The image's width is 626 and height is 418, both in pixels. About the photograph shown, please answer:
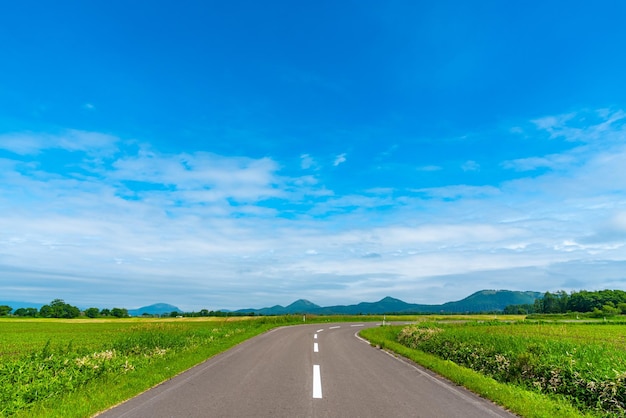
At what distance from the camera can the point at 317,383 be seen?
9.45 m

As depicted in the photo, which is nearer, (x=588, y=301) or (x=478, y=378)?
(x=478, y=378)

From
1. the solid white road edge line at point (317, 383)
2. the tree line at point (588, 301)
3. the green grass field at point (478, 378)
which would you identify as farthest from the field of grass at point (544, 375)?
the tree line at point (588, 301)

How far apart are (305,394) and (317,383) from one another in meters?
1.37

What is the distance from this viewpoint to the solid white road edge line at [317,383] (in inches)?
322

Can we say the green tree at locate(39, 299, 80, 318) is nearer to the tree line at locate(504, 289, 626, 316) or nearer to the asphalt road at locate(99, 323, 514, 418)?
the asphalt road at locate(99, 323, 514, 418)

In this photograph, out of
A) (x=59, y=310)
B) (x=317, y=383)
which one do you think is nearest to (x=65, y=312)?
(x=59, y=310)

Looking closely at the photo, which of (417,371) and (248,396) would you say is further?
(417,371)

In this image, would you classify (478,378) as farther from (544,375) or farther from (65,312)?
(65,312)

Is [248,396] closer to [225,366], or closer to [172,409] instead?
[172,409]

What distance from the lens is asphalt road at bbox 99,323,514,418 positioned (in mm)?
6773

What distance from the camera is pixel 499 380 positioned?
35.3ft

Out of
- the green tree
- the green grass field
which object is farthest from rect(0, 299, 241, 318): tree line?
the green grass field

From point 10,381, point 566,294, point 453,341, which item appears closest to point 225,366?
point 10,381

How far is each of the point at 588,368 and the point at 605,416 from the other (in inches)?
69.7
